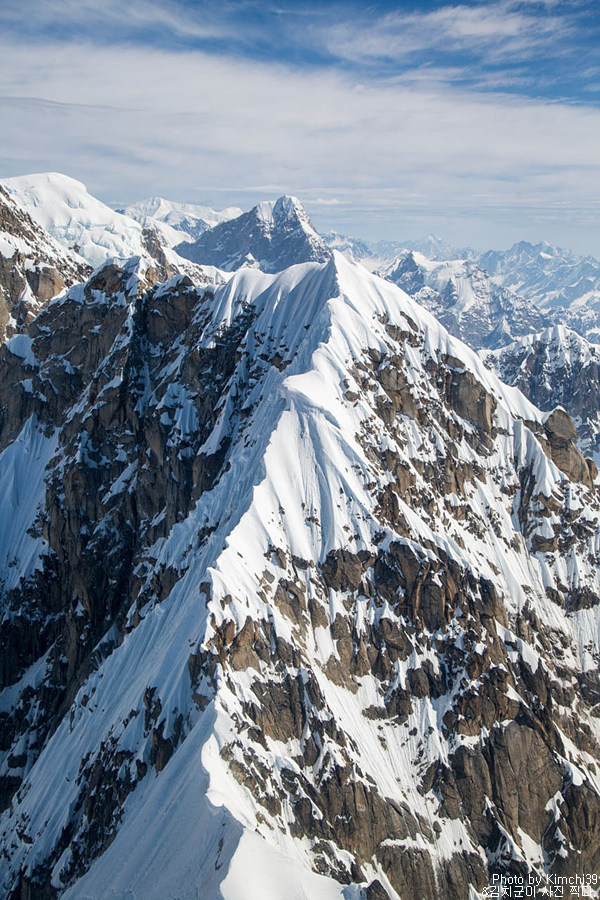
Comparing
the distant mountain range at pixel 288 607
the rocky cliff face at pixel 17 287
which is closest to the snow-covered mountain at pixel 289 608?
the distant mountain range at pixel 288 607

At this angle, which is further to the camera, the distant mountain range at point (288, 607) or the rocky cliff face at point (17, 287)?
the rocky cliff face at point (17, 287)

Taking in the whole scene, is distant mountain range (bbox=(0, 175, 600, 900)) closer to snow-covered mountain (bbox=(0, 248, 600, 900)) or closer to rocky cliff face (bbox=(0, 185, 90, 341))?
snow-covered mountain (bbox=(0, 248, 600, 900))

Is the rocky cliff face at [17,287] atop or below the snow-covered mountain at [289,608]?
atop

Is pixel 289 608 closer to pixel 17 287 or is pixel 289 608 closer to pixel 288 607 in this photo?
pixel 288 607

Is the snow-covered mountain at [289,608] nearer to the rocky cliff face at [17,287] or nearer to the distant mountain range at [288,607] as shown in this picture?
the distant mountain range at [288,607]

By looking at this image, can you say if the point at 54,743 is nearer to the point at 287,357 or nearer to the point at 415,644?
the point at 415,644

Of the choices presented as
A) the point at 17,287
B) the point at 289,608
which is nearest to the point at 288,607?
the point at 289,608

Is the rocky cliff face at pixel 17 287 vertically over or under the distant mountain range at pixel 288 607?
over

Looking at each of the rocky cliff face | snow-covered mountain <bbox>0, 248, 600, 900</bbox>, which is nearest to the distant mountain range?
snow-covered mountain <bbox>0, 248, 600, 900</bbox>

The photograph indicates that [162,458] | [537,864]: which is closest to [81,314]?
[162,458]
